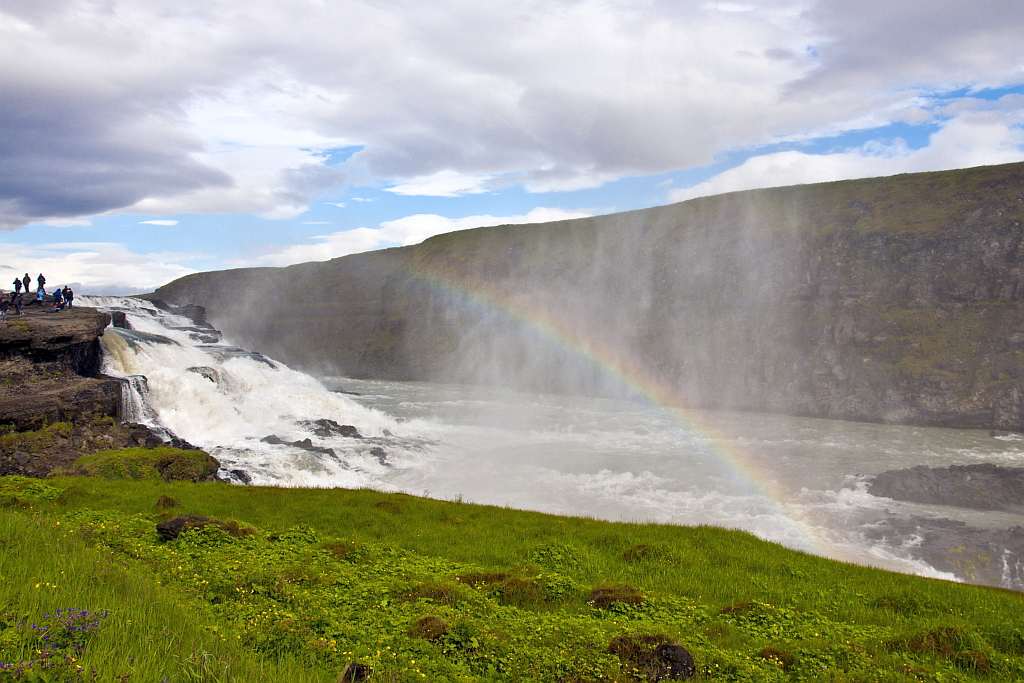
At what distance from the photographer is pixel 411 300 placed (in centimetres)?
12762

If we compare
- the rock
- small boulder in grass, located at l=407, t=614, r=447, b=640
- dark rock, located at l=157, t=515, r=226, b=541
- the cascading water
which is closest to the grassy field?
small boulder in grass, located at l=407, t=614, r=447, b=640

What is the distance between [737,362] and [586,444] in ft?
138

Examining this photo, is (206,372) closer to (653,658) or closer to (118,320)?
(118,320)

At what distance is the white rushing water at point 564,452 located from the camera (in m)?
30.7

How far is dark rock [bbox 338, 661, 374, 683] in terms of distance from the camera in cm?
738

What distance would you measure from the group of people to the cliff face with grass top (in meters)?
61.4

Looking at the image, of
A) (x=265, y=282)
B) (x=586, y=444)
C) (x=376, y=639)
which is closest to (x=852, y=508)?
(x=586, y=444)

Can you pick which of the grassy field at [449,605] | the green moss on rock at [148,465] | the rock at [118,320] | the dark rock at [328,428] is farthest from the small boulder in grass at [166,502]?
the rock at [118,320]

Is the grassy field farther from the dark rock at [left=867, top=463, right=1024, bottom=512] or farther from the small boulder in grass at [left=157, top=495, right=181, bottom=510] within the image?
the dark rock at [left=867, top=463, right=1024, bottom=512]

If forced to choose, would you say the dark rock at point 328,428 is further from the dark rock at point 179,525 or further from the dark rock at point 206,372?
the dark rock at point 179,525

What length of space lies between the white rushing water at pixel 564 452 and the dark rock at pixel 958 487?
1.18 meters

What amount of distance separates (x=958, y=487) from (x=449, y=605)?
35255mm

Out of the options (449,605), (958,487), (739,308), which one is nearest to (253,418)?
(449,605)

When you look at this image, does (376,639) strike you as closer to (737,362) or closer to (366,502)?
(366,502)
